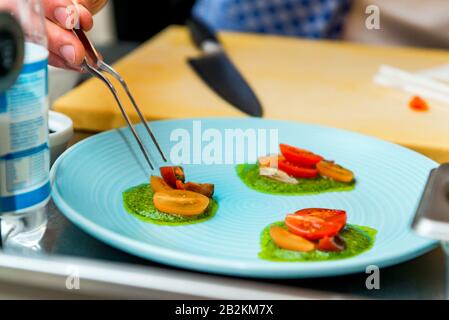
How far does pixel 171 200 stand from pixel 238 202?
9 centimetres

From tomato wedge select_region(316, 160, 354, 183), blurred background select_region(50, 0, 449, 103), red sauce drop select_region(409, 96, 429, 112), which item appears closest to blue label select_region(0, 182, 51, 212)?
tomato wedge select_region(316, 160, 354, 183)

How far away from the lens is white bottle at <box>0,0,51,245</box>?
0.60 metres

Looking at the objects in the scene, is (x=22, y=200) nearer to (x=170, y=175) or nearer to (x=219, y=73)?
(x=170, y=175)

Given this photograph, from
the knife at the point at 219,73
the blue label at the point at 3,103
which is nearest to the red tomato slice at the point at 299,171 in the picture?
the knife at the point at 219,73

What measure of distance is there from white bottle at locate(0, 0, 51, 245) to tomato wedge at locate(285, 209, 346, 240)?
227 mm

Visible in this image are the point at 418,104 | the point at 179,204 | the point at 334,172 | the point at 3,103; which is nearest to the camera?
the point at 3,103

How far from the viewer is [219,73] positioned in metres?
1.18

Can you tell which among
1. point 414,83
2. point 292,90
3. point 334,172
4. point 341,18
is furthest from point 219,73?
point 341,18

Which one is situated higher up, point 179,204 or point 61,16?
point 61,16

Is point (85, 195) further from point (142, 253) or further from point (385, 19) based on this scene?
point (385, 19)

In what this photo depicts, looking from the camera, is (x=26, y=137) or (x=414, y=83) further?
(x=414, y=83)

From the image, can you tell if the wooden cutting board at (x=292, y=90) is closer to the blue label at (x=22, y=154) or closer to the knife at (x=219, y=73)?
the knife at (x=219, y=73)

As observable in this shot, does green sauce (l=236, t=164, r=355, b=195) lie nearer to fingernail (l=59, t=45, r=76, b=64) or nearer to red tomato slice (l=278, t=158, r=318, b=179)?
red tomato slice (l=278, t=158, r=318, b=179)
